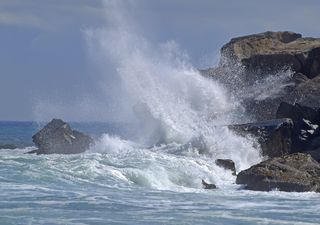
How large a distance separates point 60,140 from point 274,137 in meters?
9.63

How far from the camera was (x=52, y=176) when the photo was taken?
22.1m

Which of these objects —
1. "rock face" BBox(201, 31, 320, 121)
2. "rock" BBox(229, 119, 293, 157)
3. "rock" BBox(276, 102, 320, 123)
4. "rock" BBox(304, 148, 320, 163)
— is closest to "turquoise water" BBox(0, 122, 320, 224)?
"rock" BBox(229, 119, 293, 157)

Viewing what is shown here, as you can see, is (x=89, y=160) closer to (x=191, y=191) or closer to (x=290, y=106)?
(x=191, y=191)

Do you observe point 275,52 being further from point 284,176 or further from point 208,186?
point 284,176

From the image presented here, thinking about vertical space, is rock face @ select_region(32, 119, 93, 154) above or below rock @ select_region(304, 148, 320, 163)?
above

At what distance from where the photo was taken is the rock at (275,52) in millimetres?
37875

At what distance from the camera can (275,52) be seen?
131 ft

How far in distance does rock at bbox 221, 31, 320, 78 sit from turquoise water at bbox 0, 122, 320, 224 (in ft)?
38.9

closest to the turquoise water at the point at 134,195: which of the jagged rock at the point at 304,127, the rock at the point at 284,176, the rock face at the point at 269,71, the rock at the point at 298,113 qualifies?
the rock at the point at 284,176

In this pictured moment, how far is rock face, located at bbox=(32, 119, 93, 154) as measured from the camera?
111 ft

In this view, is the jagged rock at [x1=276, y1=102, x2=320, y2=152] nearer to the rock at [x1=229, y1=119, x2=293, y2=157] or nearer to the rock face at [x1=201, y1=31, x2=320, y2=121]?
the rock at [x1=229, y1=119, x2=293, y2=157]

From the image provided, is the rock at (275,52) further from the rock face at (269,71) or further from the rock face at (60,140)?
the rock face at (60,140)

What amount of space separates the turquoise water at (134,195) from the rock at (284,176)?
478 mm

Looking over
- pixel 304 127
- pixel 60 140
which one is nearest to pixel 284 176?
pixel 304 127
